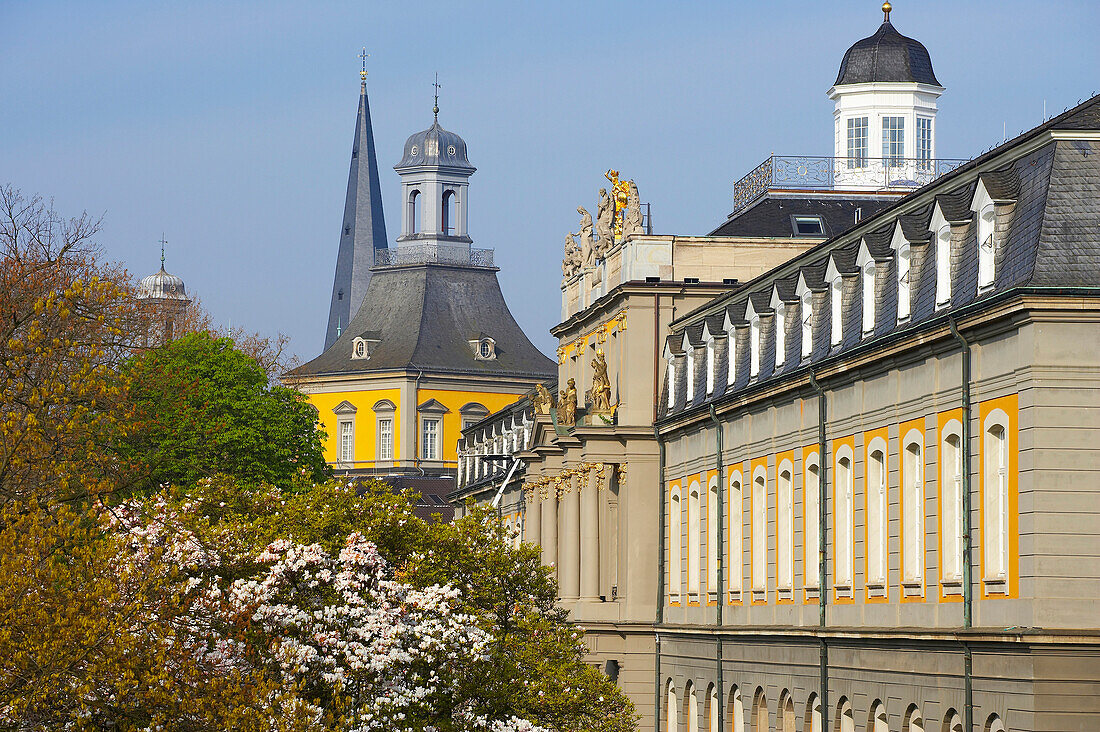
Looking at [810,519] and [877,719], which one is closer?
[877,719]

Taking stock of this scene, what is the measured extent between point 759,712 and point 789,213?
23461 millimetres

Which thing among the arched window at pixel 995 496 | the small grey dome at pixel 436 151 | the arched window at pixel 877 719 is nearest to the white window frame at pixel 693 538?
the arched window at pixel 877 719

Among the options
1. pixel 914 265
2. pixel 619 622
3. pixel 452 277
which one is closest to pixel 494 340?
pixel 452 277

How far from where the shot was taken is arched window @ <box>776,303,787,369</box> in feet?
155

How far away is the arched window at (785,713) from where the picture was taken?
45.0 metres

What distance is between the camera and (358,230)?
181m

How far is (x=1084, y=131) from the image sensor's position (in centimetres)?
3225

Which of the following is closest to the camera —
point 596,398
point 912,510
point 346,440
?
point 912,510

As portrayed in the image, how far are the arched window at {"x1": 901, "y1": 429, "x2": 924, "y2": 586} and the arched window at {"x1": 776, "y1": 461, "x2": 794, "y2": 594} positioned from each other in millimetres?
7966

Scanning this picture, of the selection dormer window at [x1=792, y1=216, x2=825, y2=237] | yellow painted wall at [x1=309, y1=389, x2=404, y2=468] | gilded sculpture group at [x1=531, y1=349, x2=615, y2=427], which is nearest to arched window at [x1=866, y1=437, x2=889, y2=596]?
gilded sculpture group at [x1=531, y1=349, x2=615, y2=427]

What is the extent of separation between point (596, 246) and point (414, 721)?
35582 mm

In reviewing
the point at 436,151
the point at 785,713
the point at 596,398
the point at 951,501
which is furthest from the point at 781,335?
the point at 436,151

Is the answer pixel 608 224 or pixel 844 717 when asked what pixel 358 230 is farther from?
pixel 844 717

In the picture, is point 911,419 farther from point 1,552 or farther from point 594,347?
point 594,347
